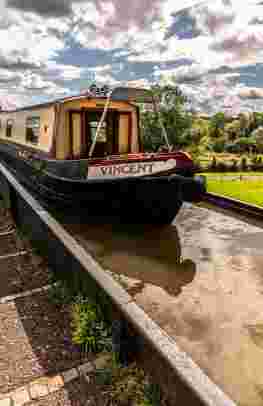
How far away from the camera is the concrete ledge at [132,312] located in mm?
2184

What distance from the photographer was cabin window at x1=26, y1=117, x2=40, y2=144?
29.7 ft

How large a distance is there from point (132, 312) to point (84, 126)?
5778mm

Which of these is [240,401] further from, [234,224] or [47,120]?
[47,120]

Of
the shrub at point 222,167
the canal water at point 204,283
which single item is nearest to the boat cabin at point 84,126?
the canal water at point 204,283

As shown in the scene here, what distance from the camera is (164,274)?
16.1 ft

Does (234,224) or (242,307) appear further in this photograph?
(234,224)

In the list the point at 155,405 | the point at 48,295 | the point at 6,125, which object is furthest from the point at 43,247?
the point at 6,125

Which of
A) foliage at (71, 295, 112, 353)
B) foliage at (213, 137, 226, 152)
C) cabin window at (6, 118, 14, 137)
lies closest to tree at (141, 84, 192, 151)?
cabin window at (6, 118, 14, 137)

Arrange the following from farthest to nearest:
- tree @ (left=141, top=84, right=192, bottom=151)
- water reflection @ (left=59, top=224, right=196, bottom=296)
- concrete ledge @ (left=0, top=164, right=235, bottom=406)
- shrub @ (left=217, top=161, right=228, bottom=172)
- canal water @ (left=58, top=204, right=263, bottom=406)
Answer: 1. shrub @ (left=217, top=161, right=228, bottom=172)
2. tree @ (left=141, top=84, right=192, bottom=151)
3. water reflection @ (left=59, top=224, right=196, bottom=296)
4. canal water @ (left=58, top=204, right=263, bottom=406)
5. concrete ledge @ (left=0, top=164, right=235, bottom=406)

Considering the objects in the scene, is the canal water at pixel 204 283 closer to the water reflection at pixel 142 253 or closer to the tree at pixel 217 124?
the water reflection at pixel 142 253

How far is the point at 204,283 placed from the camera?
15.1ft

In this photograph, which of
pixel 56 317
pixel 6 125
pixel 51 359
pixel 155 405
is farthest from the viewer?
pixel 6 125

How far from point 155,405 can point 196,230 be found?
14.8 feet

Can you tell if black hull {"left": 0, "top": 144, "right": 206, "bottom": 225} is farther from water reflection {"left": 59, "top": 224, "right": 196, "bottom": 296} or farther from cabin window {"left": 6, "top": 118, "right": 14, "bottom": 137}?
cabin window {"left": 6, "top": 118, "right": 14, "bottom": 137}
